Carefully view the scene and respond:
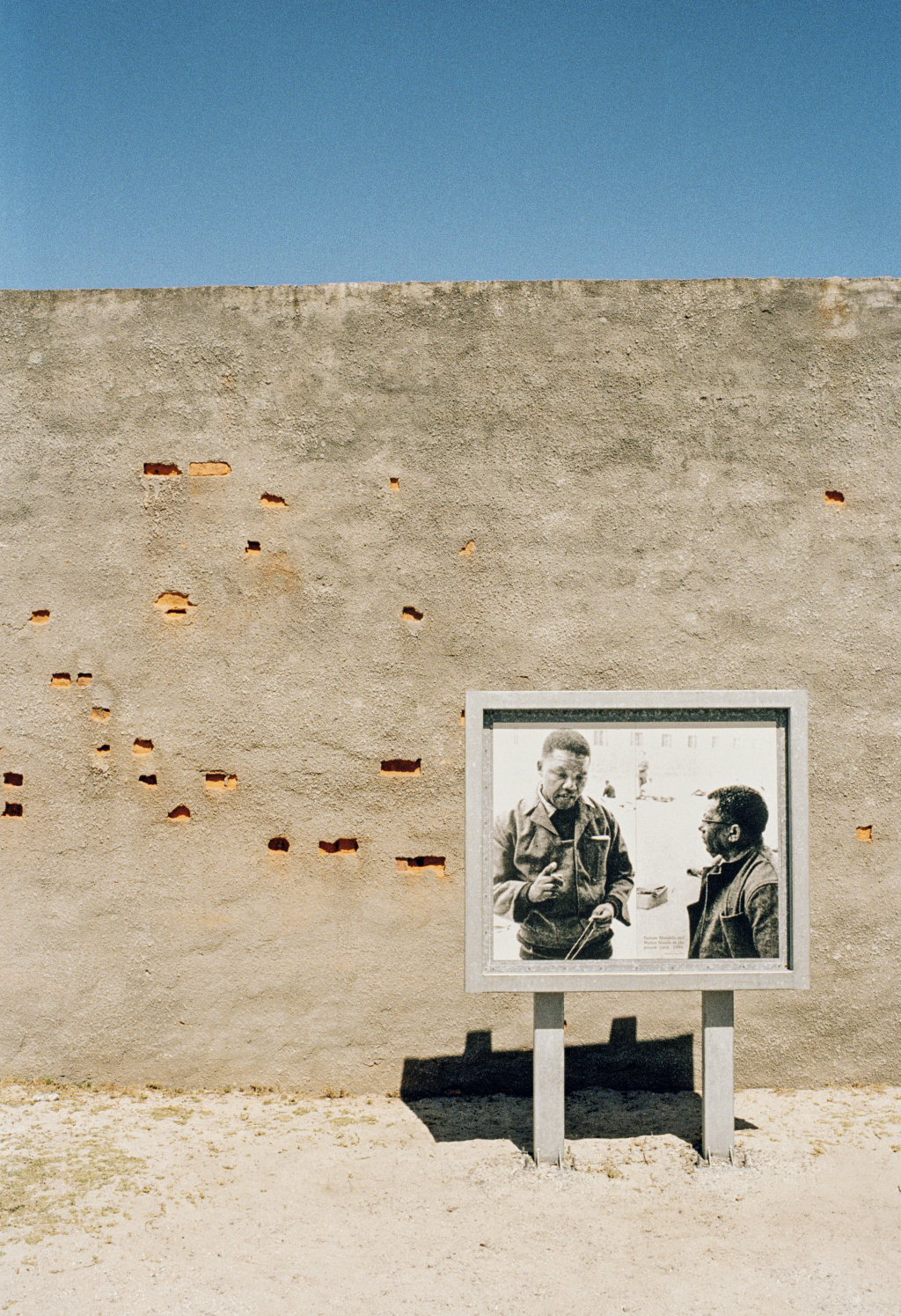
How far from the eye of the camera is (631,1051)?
462 cm

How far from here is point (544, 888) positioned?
371cm

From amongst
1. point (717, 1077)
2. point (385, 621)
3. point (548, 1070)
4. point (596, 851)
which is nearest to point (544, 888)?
point (596, 851)

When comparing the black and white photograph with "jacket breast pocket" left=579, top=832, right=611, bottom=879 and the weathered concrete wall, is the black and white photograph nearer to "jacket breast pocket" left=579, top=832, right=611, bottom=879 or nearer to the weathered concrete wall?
"jacket breast pocket" left=579, top=832, right=611, bottom=879

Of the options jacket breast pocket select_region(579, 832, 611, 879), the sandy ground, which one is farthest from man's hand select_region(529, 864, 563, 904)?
the sandy ground

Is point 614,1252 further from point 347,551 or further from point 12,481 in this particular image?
point 12,481

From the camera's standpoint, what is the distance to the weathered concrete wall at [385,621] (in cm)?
462

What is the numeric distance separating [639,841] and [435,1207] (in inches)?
59.8

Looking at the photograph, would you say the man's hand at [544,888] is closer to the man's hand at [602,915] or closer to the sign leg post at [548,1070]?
the man's hand at [602,915]

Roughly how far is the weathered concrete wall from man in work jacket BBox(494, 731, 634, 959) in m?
0.90

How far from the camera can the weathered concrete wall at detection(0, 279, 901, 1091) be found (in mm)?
4621

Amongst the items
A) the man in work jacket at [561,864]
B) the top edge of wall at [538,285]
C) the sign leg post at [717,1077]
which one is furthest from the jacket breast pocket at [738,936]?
the top edge of wall at [538,285]

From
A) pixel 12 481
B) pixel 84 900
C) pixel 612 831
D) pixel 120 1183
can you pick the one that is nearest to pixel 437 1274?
pixel 120 1183

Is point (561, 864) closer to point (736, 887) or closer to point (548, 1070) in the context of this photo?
point (736, 887)

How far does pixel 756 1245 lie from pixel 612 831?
1.44 m
